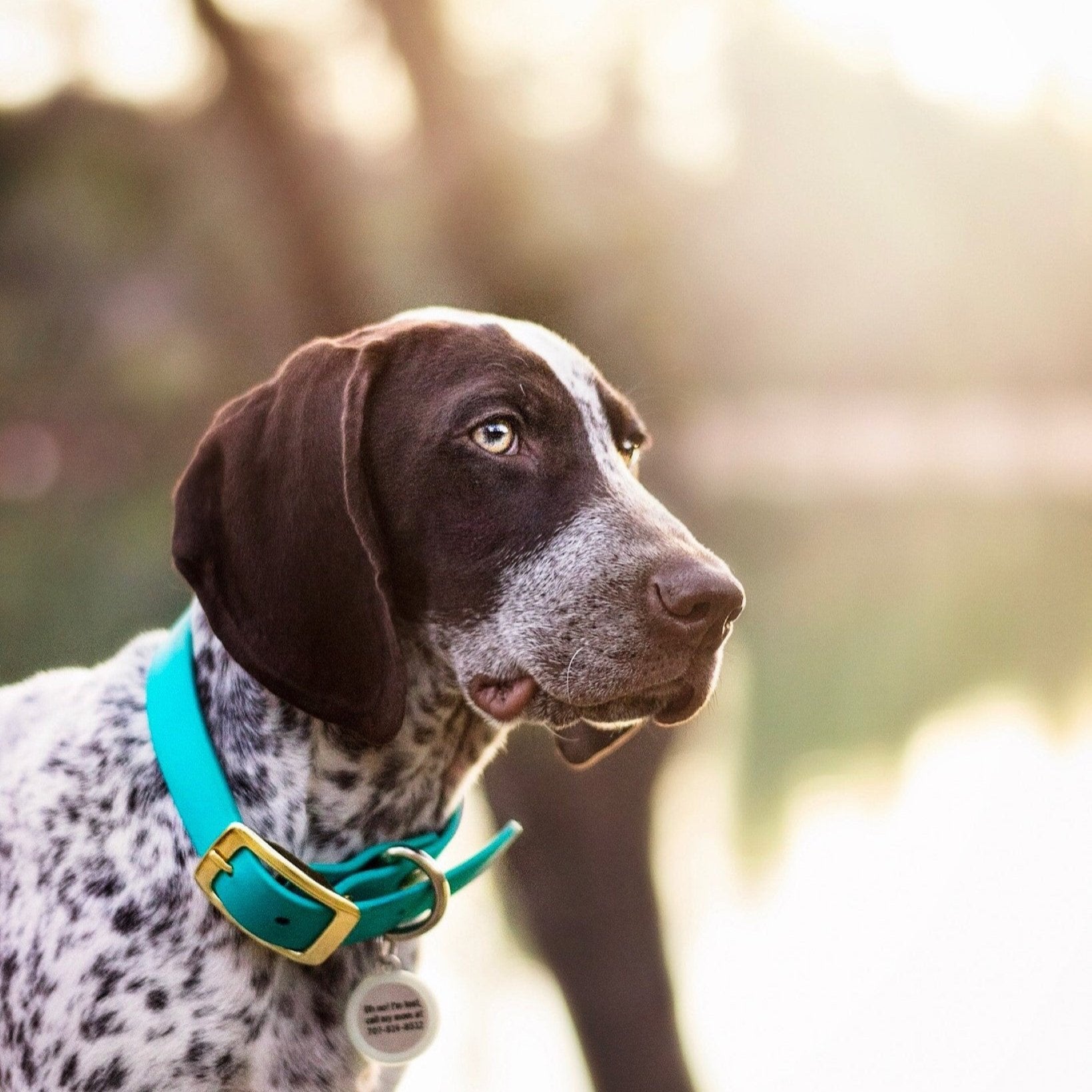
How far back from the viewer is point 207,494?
1.98 m

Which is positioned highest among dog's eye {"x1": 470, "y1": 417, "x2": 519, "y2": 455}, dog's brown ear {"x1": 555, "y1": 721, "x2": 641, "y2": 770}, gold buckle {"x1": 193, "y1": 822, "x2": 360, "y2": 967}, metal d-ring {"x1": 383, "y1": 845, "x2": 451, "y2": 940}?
dog's eye {"x1": 470, "y1": 417, "x2": 519, "y2": 455}

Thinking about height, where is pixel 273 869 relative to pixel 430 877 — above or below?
Answer: above

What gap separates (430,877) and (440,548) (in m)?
0.46

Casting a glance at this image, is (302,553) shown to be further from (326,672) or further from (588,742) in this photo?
(588,742)

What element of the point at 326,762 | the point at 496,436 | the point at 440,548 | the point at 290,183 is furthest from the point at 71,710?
the point at 290,183

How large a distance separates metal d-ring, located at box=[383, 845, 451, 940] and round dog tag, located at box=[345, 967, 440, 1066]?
76 millimetres

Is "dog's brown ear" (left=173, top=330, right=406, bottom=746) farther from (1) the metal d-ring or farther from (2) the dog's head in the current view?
(1) the metal d-ring

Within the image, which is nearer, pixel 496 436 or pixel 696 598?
pixel 696 598

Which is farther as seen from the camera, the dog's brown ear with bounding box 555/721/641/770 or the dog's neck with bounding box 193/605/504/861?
the dog's brown ear with bounding box 555/721/641/770

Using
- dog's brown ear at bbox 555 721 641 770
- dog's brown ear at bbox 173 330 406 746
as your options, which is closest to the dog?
dog's brown ear at bbox 173 330 406 746

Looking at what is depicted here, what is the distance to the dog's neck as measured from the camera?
1.93m

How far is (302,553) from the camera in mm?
1915

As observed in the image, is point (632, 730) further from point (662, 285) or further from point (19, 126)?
point (19, 126)

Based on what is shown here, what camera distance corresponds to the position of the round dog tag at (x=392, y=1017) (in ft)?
6.28
